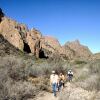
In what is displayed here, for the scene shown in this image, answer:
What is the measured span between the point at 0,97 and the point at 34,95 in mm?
4077

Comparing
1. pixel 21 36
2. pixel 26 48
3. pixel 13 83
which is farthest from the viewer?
pixel 21 36

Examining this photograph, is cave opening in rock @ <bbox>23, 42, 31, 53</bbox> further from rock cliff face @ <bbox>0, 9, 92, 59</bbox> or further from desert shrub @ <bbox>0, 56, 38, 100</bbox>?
desert shrub @ <bbox>0, 56, 38, 100</bbox>

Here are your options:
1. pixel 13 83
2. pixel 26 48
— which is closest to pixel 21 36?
pixel 26 48

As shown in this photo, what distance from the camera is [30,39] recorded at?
7731cm

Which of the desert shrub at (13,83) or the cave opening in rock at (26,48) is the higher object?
the cave opening in rock at (26,48)

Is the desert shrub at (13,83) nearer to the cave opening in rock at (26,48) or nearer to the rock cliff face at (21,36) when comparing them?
the rock cliff face at (21,36)

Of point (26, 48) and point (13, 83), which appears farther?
point (26, 48)

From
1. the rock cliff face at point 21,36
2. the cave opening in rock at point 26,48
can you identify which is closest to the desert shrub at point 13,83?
the rock cliff face at point 21,36

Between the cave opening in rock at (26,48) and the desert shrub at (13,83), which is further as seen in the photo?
the cave opening in rock at (26,48)

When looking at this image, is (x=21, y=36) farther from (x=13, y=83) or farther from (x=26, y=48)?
(x=13, y=83)

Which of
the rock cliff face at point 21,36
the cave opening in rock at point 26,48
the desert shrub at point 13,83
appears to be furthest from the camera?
the cave opening in rock at point 26,48

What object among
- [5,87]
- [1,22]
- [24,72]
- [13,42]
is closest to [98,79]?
[24,72]

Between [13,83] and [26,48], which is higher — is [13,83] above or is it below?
below

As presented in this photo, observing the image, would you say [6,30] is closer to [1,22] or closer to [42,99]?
[1,22]
